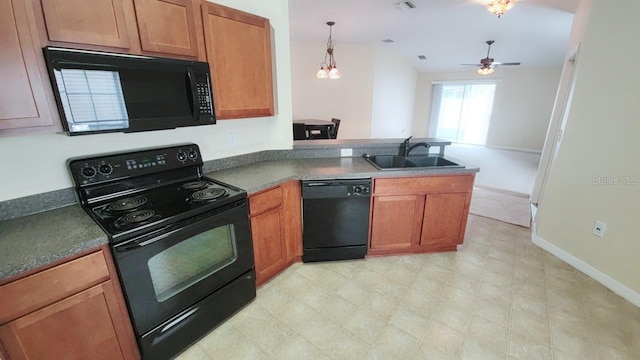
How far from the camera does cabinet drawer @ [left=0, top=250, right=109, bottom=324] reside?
3.42ft

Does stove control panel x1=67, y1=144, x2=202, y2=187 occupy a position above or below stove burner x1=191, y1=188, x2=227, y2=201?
above

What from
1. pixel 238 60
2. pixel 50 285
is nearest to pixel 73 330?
pixel 50 285

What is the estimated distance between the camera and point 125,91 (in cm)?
144

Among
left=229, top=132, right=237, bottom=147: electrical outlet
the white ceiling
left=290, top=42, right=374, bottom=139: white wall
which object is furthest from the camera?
left=290, top=42, right=374, bottom=139: white wall

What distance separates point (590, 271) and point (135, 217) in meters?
3.51

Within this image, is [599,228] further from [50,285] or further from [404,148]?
[50,285]

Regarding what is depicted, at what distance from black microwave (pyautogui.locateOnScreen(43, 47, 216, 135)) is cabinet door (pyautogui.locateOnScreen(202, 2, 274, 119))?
0.41ft

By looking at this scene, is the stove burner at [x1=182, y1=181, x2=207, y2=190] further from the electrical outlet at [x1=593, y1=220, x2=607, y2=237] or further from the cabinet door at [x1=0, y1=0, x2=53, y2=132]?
the electrical outlet at [x1=593, y1=220, x2=607, y2=237]

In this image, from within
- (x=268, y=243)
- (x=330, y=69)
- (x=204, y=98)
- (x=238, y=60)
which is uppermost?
(x=330, y=69)

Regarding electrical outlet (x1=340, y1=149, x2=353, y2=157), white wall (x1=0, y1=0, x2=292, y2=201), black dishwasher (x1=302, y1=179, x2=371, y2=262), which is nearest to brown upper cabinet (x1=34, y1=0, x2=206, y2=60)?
white wall (x1=0, y1=0, x2=292, y2=201)

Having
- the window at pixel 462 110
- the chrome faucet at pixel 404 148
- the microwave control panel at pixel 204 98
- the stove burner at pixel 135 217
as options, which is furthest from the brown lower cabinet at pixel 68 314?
the window at pixel 462 110

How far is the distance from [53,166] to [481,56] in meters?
8.40

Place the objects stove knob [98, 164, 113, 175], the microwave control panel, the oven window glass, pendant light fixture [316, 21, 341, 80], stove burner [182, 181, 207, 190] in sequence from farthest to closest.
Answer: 1. pendant light fixture [316, 21, 341, 80]
2. stove burner [182, 181, 207, 190]
3. the microwave control panel
4. stove knob [98, 164, 113, 175]
5. the oven window glass

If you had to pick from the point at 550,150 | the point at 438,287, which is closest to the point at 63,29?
the point at 438,287
